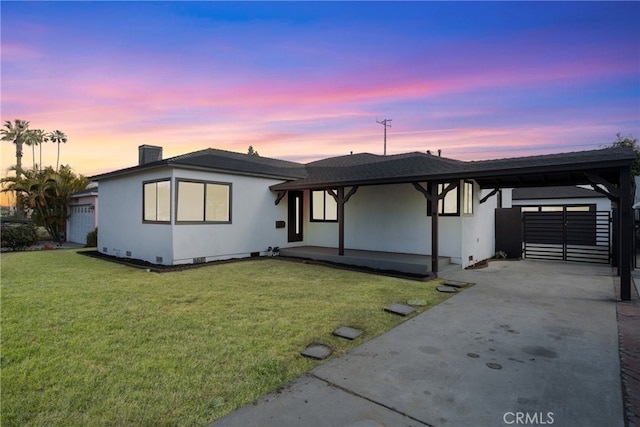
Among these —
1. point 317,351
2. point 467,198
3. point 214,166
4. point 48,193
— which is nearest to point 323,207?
point 214,166

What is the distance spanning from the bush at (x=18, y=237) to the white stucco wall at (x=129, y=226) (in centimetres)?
416

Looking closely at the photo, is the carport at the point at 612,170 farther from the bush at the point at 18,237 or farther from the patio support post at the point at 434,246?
the bush at the point at 18,237

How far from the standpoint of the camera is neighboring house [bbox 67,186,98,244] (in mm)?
16219

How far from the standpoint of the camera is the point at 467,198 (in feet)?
32.1

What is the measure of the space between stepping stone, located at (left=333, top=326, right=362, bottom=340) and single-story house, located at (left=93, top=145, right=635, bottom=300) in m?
4.54

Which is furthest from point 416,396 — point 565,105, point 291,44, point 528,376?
point 565,105

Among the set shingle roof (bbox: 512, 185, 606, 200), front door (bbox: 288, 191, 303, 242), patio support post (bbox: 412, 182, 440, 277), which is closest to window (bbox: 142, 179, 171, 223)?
front door (bbox: 288, 191, 303, 242)

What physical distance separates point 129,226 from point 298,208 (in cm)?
581

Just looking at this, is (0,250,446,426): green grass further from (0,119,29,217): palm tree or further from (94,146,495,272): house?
(0,119,29,217): palm tree

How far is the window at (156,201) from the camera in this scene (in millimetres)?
9469

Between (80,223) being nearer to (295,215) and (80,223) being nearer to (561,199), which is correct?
(295,215)

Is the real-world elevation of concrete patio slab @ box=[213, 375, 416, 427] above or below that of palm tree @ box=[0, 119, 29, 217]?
below

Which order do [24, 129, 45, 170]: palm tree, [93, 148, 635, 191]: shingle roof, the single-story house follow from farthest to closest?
[24, 129, 45, 170]: palm tree
the single-story house
[93, 148, 635, 191]: shingle roof

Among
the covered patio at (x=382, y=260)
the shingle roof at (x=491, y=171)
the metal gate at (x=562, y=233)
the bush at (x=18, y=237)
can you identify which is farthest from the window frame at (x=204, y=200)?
the metal gate at (x=562, y=233)
